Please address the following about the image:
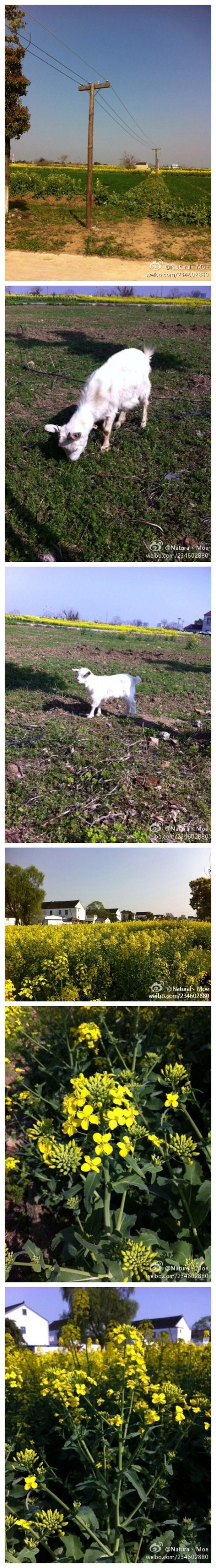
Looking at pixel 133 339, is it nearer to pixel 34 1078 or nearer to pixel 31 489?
pixel 31 489

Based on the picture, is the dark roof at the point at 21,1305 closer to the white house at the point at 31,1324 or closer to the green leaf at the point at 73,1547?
the white house at the point at 31,1324

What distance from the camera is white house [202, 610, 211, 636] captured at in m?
3.87

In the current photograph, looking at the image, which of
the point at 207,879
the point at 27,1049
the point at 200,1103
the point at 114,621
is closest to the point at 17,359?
the point at 114,621

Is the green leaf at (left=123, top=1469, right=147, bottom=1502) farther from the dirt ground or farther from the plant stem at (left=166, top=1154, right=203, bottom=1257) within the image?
the dirt ground

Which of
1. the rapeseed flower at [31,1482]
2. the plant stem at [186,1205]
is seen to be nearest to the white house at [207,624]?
the plant stem at [186,1205]

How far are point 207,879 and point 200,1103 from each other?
0.91m

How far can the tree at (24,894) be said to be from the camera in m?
3.73

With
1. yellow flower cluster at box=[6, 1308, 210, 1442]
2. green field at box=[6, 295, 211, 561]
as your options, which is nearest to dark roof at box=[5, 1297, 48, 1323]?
yellow flower cluster at box=[6, 1308, 210, 1442]

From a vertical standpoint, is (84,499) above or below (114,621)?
above

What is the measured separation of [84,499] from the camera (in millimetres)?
4090

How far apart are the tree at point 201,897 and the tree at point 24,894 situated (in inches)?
24.3

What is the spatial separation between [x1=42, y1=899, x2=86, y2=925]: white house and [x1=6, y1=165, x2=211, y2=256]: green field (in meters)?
2.82

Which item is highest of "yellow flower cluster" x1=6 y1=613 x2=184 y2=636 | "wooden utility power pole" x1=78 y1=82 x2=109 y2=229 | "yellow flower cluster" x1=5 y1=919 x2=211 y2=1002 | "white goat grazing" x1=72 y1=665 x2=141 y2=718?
"wooden utility power pole" x1=78 y1=82 x2=109 y2=229
